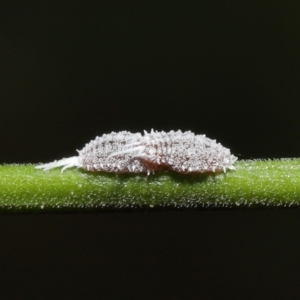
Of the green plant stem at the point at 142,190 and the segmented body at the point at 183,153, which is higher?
the segmented body at the point at 183,153

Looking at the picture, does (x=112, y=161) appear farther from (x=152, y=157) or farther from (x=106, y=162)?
(x=152, y=157)

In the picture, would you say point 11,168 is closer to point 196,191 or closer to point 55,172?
point 55,172

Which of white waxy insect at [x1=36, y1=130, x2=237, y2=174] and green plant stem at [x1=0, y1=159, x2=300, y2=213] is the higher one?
white waxy insect at [x1=36, y1=130, x2=237, y2=174]

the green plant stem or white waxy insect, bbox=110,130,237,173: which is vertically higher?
white waxy insect, bbox=110,130,237,173

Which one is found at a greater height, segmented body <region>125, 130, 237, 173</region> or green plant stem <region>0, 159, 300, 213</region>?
segmented body <region>125, 130, 237, 173</region>

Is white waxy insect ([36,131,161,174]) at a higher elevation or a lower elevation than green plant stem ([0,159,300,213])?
higher

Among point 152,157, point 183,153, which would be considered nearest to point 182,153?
point 183,153
